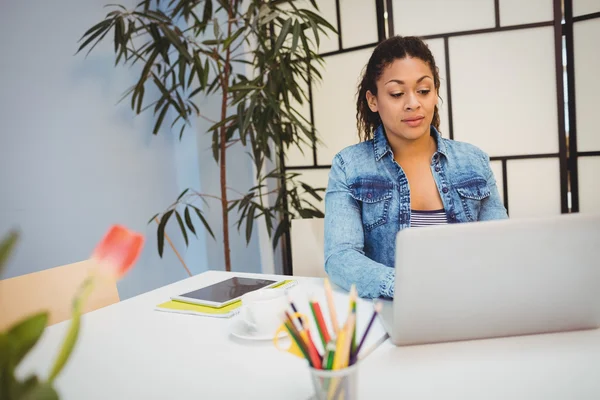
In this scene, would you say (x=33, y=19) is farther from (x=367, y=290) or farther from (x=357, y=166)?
(x=367, y=290)

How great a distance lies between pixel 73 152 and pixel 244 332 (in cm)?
169

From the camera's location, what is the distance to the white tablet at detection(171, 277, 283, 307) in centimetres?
110

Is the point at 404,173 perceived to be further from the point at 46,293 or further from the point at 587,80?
the point at 587,80

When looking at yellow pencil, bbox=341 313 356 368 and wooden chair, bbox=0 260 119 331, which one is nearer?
yellow pencil, bbox=341 313 356 368

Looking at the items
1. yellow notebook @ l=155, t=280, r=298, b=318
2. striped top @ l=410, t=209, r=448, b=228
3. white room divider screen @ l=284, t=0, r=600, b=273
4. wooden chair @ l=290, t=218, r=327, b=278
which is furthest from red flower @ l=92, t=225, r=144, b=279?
white room divider screen @ l=284, t=0, r=600, b=273

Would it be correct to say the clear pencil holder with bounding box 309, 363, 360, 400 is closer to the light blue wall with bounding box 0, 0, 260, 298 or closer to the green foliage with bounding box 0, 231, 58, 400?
the green foliage with bounding box 0, 231, 58, 400

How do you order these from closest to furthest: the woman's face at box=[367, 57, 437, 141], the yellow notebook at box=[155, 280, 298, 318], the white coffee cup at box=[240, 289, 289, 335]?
the white coffee cup at box=[240, 289, 289, 335] → the yellow notebook at box=[155, 280, 298, 318] → the woman's face at box=[367, 57, 437, 141]

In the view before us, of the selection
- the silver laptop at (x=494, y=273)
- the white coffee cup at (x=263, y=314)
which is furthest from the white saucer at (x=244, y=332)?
the silver laptop at (x=494, y=273)

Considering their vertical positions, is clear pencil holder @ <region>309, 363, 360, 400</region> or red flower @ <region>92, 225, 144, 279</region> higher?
red flower @ <region>92, 225, 144, 279</region>

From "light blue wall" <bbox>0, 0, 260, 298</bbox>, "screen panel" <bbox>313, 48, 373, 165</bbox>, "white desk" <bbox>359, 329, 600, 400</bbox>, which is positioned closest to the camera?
"white desk" <bbox>359, 329, 600, 400</bbox>

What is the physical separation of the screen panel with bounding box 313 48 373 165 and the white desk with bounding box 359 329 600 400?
1928mm

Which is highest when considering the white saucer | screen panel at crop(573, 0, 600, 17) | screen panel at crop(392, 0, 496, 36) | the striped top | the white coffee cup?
screen panel at crop(392, 0, 496, 36)

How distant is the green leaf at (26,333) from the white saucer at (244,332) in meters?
0.57

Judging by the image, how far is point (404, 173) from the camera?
4.82ft
